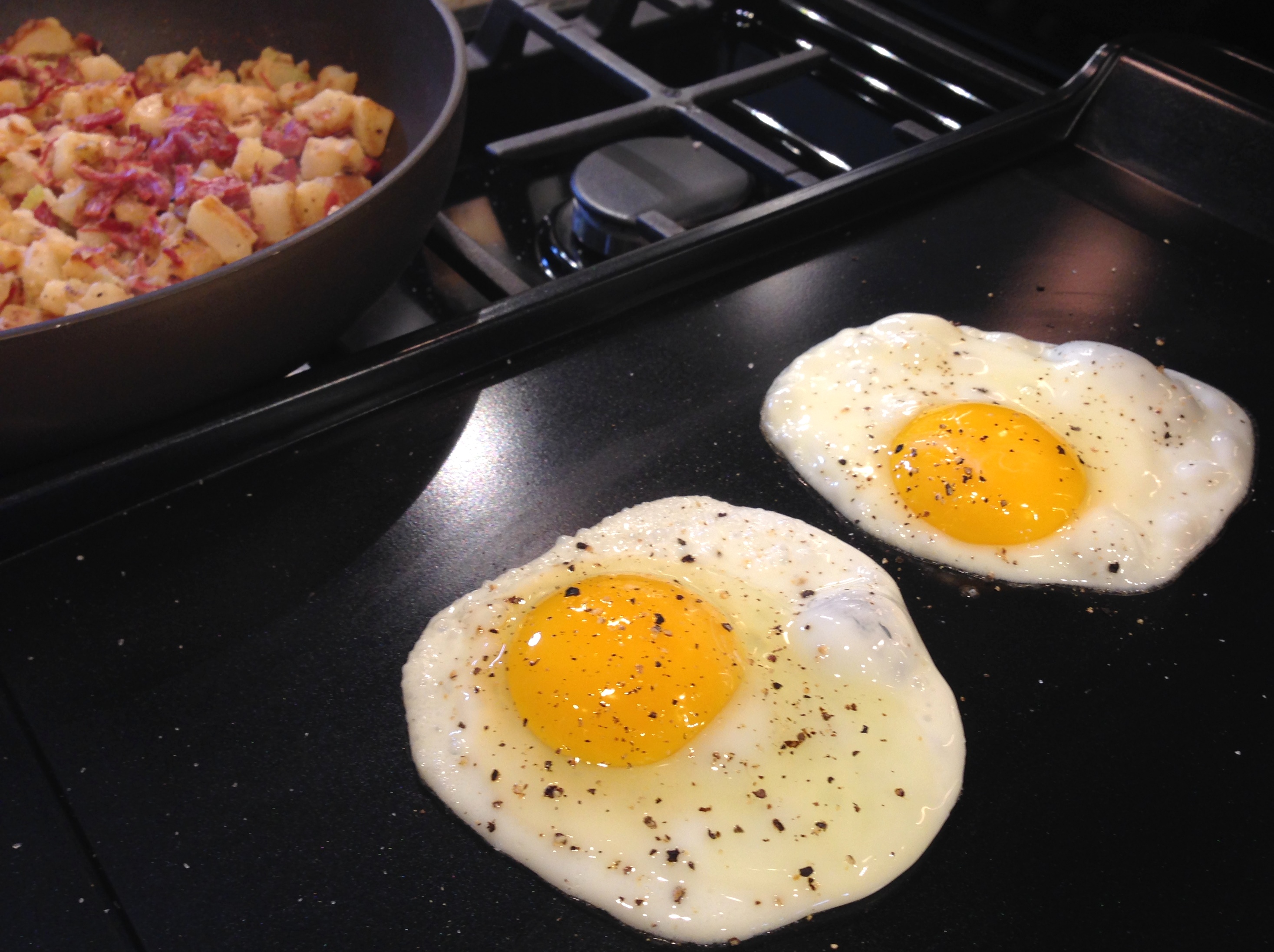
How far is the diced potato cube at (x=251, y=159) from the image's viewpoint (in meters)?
1.31

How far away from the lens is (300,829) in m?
0.89

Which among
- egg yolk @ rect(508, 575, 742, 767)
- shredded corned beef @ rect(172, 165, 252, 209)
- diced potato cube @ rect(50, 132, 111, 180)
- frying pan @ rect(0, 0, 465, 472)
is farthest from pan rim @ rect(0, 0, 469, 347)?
egg yolk @ rect(508, 575, 742, 767)

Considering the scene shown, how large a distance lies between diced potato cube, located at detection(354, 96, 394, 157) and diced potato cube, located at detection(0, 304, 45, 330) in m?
0.49

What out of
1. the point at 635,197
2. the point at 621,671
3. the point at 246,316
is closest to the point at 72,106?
the point at 246,316

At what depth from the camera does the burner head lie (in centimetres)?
154

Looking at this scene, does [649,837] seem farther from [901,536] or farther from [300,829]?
[901,536]

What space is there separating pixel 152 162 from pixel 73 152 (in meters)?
0.09

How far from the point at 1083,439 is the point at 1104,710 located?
0.38 meters

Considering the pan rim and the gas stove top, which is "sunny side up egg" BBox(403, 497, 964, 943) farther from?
the gas stove top

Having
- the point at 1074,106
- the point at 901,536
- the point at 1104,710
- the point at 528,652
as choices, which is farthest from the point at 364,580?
the point at 1074,106

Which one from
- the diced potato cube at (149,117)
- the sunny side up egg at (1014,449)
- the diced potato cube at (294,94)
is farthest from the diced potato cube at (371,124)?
the sunny side up egg at (1014,449)

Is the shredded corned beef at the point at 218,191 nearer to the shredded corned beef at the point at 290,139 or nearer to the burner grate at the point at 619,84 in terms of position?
the shredded corned beef at the point at 290,139

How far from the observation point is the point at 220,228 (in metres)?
1.17

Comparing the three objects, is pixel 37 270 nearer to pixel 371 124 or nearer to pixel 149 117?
pixel 149 117
